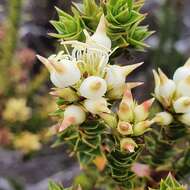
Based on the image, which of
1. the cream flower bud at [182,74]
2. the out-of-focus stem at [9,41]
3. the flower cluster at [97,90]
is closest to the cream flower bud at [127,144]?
the flower cluster at [97,90]

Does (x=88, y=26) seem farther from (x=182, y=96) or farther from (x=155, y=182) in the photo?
Answer: (x=155, y=182)

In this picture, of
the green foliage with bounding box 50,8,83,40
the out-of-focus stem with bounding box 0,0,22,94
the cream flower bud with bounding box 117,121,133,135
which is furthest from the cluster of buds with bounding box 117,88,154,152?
the out-of-focus stem with bounding box 0,0,22,94

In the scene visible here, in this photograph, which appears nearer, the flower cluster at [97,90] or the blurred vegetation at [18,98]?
the flower cluster at [97,90]

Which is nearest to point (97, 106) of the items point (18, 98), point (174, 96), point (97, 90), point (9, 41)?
point (97, 90)

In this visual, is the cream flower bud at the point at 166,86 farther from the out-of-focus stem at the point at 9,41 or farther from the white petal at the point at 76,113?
the out-of-focus stem at the point at 9,41

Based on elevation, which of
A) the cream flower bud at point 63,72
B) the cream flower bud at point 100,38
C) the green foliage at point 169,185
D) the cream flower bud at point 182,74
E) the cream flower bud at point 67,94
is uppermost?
the cream flower bud at point 100,38

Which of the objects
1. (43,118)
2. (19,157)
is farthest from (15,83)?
(19,157)

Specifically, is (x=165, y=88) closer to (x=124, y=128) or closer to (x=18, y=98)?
(x=124, y=128)
